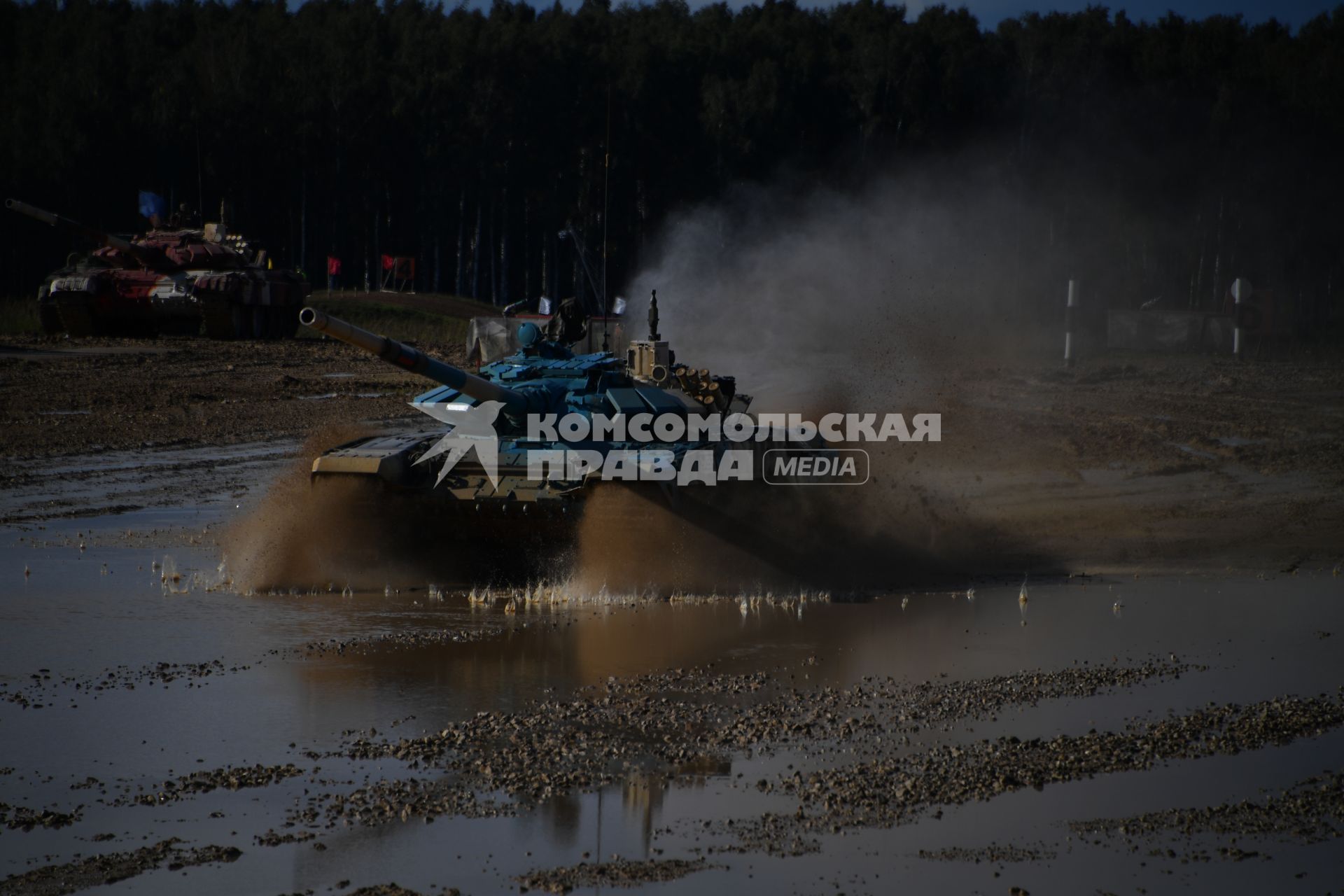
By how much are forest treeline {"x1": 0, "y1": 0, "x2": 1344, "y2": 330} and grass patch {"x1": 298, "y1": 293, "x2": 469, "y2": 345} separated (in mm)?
5298

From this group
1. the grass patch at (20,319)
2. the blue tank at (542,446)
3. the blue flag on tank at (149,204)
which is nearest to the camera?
the blue tank at (542,446)

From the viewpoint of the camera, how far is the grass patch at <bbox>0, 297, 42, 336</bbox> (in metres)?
32.7

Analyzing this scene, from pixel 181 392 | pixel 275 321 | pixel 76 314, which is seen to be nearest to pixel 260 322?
pixel 275 321

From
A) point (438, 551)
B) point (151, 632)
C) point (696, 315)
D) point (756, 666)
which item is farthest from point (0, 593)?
point (696, 315)

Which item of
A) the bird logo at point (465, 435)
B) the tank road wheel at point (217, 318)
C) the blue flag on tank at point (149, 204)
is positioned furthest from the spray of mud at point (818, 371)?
the blue flag on tank at point (149, 204)

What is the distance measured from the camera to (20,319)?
33938 mm

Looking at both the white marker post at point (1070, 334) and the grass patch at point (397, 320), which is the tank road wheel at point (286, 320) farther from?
the white marker post at point (1070, 334)

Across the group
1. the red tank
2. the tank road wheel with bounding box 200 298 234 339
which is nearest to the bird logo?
the red tank

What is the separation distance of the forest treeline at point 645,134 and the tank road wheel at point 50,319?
42.6 feet

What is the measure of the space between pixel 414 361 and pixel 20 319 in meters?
26.6

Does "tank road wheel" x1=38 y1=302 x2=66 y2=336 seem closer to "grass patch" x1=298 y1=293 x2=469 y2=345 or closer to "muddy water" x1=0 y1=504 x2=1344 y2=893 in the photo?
"grass patch" x1=298 y1=293 x2=469 y2=345

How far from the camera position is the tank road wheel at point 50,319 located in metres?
30.2

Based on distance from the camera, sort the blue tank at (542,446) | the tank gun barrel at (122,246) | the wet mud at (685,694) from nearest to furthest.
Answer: the wet mud at (685,694), the blue tank at (542,446), the tank gun barrel at (122,246)

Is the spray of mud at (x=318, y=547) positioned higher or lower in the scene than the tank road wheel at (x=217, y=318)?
lower
